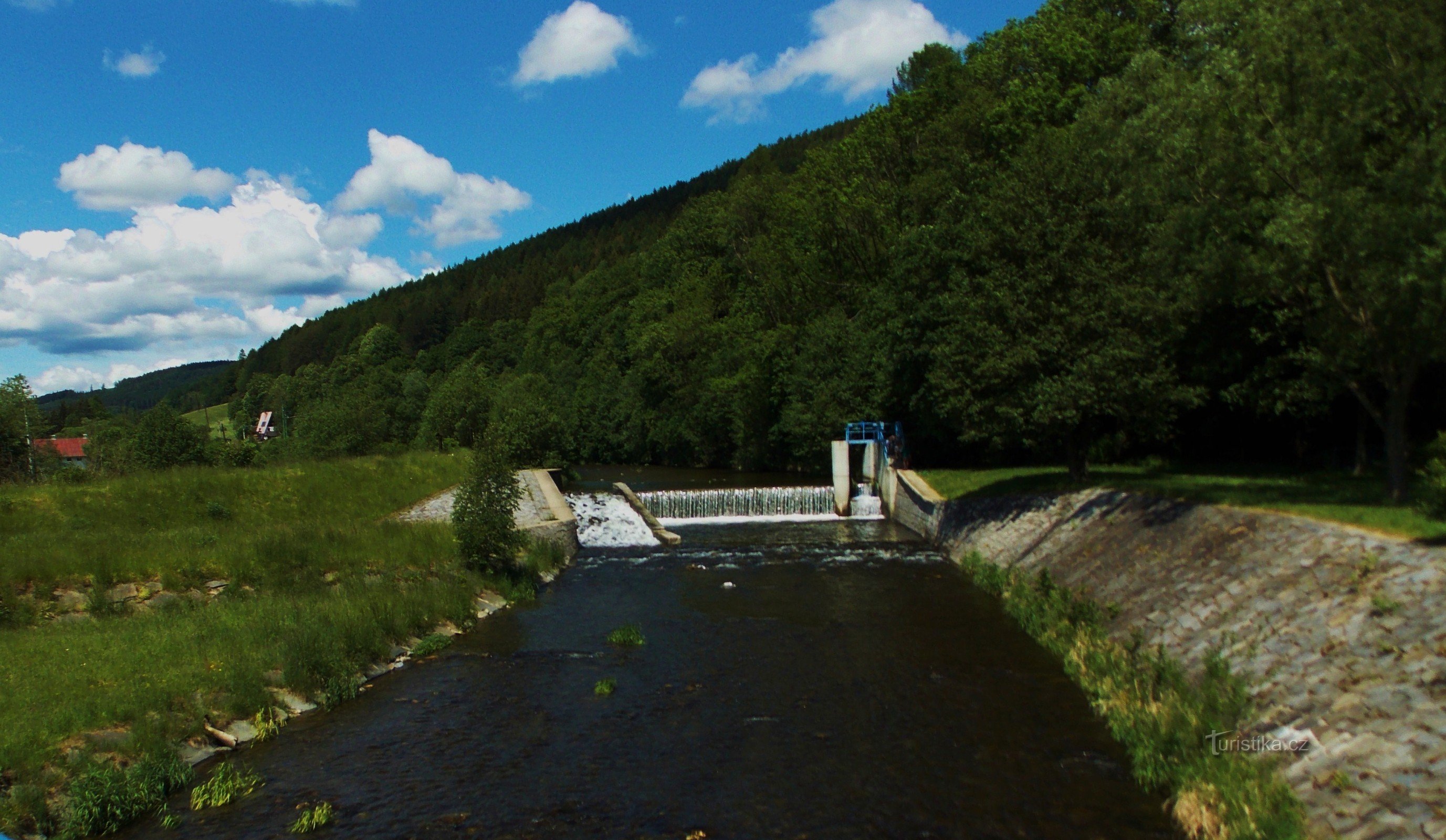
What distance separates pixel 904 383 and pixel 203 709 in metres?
30.8

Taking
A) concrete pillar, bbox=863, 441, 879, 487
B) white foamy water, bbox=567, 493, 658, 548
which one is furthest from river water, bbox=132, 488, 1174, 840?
concrete pillar, bbox=863, 441, 879, 487

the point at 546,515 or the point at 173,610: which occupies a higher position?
the point at 546,515

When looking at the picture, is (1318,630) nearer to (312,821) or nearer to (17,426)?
(312,821)

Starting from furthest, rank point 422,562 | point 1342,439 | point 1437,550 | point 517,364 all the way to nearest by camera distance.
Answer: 1. point 517,364
2. point 1342,439
3. point 422,562
4. point 1437,550

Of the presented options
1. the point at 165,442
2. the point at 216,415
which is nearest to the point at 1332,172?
the point at 165,442

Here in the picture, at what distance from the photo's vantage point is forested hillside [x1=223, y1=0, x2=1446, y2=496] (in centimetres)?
1628

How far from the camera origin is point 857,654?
16406 millimetres

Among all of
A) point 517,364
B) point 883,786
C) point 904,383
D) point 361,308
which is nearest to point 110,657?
point 883,786

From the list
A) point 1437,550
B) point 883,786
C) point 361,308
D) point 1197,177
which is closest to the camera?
point 883,786

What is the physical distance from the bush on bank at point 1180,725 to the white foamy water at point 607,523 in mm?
17240

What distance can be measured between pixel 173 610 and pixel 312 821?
28.6 feet

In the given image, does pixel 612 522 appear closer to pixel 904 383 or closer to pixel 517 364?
pixel 904 383

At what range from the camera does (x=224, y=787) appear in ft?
34.9

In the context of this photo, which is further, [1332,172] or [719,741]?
[1332,172]
